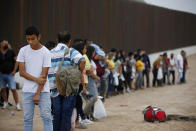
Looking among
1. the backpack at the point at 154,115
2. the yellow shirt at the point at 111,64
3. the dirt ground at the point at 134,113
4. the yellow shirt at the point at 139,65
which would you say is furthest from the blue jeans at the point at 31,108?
the yellow shirt at the point at 139,65

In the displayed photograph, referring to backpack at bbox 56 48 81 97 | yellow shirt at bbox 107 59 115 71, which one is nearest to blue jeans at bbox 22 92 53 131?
backpack at bbox 56 48 81 97

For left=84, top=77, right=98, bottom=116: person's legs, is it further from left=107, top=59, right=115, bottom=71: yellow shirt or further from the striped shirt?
left=107, top=59, right=115, bottom=71: yellow shirt

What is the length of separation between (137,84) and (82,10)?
465 cm

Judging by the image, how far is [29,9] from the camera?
15.9 m

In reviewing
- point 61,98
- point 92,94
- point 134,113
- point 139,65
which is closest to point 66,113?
point 61,98

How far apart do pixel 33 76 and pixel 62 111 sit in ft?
2.86

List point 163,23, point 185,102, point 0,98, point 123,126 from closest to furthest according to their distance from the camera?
point 123,126 → point 0,98 → point 185,102 → point 163,23

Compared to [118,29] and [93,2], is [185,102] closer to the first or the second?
[93,2]

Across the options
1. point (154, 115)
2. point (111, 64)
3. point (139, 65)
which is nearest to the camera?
point (154, 115)

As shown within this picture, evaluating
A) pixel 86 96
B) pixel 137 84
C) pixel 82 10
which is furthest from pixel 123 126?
pixel 82 10

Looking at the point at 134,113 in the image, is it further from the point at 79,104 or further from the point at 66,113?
the point at 66,113

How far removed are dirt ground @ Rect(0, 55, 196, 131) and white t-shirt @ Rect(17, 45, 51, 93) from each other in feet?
8.91

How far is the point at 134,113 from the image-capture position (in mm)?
10945

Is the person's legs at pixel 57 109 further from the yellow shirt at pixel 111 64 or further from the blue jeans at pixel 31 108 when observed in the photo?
the yellow shirt at pixel 111 64
